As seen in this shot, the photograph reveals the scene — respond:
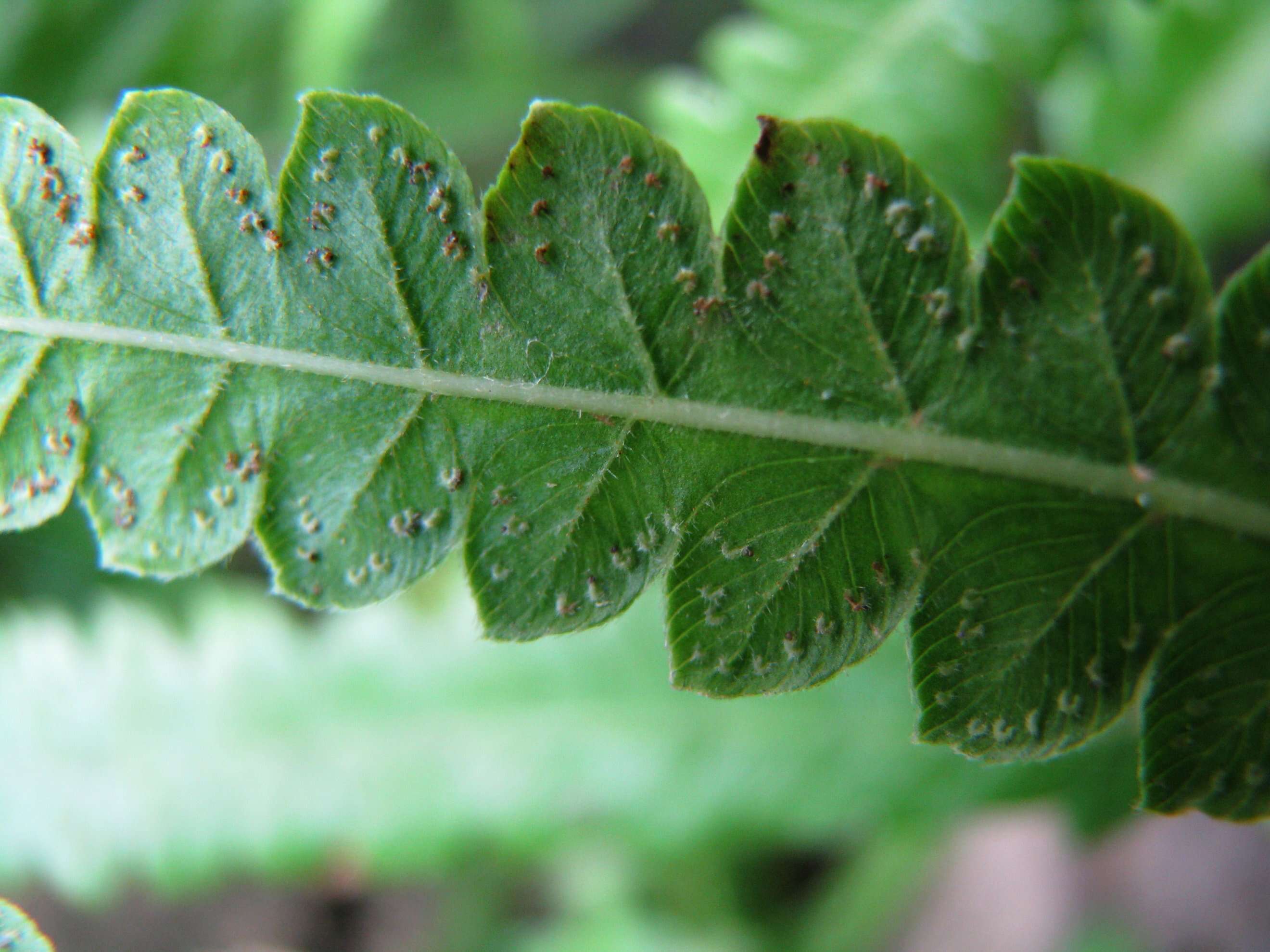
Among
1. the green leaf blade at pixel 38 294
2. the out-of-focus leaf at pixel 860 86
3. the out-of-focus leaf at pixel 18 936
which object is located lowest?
the out-of-focus leaf at pixel 18 936

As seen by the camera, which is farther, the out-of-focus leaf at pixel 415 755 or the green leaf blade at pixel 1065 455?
the out-of-focus leaf at pixel 415 755

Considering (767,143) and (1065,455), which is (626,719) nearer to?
(1065,455)

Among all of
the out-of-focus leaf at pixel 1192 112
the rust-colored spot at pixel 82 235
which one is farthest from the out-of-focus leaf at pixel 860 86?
the rust-colored spot at pixel 82 235

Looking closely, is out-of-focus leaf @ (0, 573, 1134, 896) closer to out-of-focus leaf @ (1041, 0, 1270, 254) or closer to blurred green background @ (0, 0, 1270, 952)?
blurred green background @ (0, 0, 1270, 952)

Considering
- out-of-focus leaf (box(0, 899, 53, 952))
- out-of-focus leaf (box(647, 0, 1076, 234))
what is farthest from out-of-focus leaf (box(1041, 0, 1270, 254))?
out-of-focus leaf (box(0, 899, 53, 952))

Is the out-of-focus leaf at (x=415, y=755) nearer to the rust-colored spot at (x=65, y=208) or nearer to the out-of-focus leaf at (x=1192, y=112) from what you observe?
the out-of-focus leaf at (x=1192, y=112)

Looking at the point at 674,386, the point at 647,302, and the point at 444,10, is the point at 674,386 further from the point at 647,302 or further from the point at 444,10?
the point at 444,10

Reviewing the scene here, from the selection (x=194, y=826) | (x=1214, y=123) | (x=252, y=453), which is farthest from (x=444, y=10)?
(x=252, y=453)

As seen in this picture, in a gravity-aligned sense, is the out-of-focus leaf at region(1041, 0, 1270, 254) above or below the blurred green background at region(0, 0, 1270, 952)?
above
